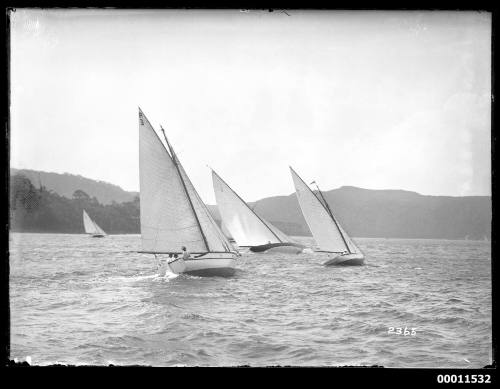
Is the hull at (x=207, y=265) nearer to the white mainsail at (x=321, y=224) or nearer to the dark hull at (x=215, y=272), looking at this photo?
the dark hull at (x=215, y=272)

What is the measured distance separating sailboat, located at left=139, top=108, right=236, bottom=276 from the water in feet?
10.1

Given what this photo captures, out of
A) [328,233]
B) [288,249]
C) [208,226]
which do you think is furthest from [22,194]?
[328,233]

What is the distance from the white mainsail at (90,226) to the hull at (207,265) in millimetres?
3061

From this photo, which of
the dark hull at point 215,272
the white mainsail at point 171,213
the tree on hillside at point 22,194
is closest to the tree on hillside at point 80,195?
the tree on hillside at point 22,194

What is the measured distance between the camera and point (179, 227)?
1341 centimetres

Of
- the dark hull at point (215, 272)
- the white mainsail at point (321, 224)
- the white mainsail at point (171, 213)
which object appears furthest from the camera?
the dark hull at point (215, 272)

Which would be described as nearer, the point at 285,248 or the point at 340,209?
the point at 340,209

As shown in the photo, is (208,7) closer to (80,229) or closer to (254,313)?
(254,313)

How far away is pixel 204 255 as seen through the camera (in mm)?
13469

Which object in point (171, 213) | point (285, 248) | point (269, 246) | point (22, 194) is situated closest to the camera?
point (22, 194)

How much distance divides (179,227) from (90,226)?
Result: 3343mm

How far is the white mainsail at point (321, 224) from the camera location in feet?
31.6

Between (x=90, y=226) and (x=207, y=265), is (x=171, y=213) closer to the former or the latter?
(x=207, y=265)

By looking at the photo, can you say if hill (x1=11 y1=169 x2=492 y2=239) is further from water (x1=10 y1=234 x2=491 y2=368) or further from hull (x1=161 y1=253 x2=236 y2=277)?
hull (x1=161 y1=253 x2=236 y2=277)
